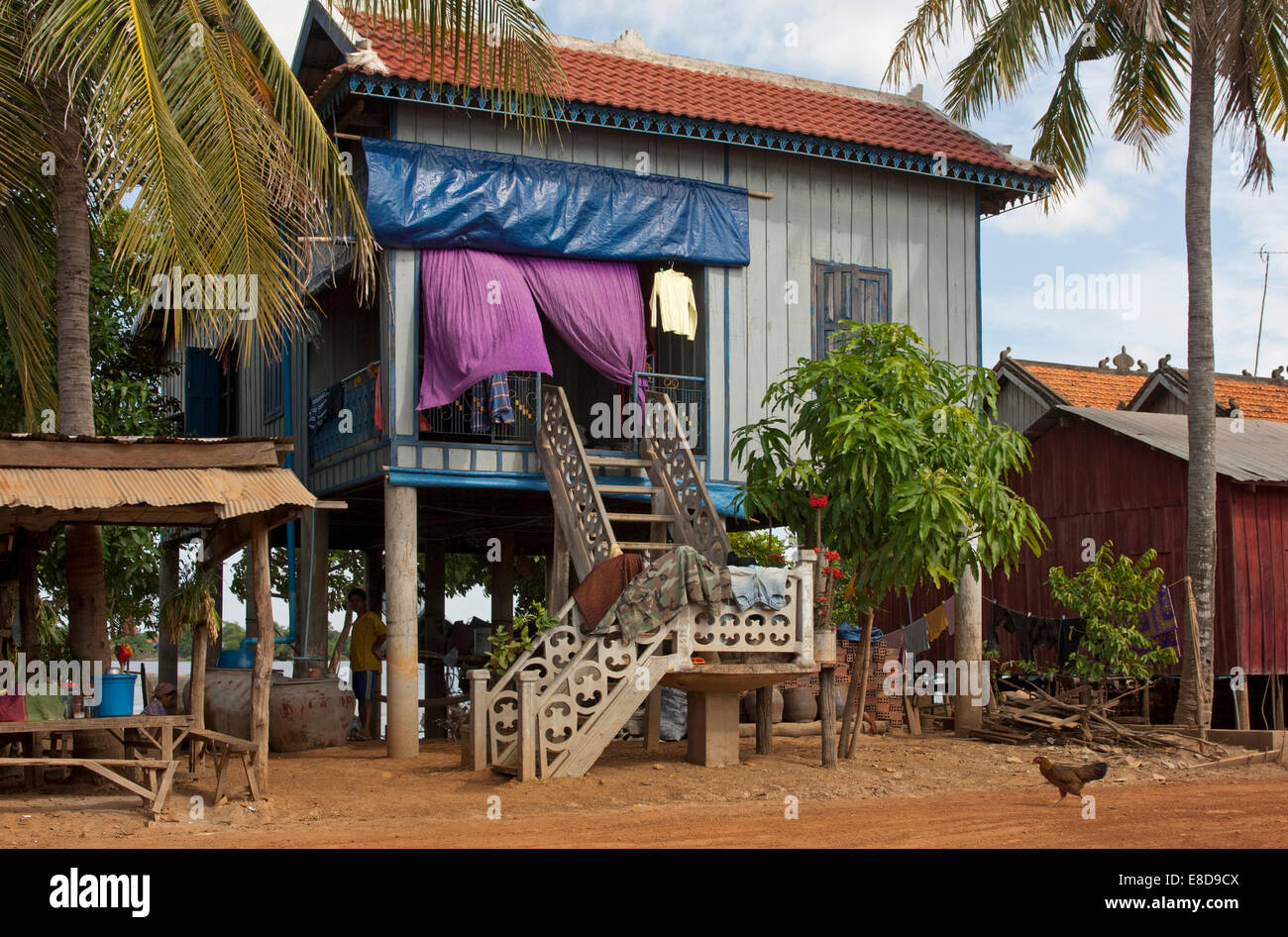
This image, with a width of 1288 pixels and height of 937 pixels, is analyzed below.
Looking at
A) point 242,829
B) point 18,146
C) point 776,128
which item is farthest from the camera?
point 776,128

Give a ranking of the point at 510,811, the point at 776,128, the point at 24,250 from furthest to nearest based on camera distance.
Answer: the point at 776,128
the point at 24,250
the point at 510,811

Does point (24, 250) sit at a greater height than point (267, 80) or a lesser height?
lesser

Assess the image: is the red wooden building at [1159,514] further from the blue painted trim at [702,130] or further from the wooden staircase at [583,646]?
the wooden staircase at [583,646]

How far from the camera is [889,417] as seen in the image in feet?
43.7

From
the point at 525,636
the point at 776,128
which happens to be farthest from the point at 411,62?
the point at 525,636

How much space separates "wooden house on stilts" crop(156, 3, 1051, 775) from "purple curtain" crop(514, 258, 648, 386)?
3 cm

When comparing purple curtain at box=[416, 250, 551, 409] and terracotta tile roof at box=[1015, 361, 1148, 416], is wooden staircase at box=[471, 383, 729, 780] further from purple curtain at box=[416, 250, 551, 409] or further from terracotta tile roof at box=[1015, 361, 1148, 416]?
terracotta tile roof at box=[1015, 361, 1148, 416]

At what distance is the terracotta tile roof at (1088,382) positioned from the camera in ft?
99.7

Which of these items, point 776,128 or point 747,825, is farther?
point 776,128

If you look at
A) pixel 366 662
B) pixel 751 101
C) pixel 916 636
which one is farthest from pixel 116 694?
pixel 916 636

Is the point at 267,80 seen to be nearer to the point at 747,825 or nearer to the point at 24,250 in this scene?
the point at 24,250

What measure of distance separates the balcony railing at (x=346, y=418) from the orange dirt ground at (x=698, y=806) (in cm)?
391

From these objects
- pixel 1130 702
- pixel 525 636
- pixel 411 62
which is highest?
pixel 411 62

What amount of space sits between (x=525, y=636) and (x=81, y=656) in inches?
158
